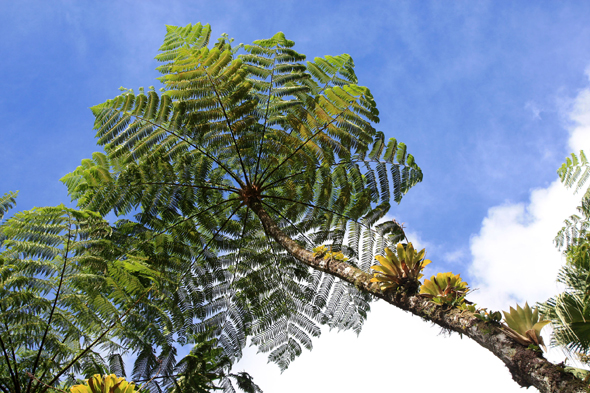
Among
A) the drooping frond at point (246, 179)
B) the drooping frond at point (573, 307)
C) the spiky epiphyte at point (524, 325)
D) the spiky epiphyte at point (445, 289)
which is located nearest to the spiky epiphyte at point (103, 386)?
the drooping frond at point (246, 179)

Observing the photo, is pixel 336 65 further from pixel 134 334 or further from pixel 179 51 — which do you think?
pixel 134 334

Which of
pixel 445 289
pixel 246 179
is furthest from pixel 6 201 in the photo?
pixel 445 289

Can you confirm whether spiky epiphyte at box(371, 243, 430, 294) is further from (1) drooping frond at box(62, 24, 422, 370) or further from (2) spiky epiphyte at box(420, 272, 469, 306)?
(1) drooping frond at box(62, 24, 422, 370)

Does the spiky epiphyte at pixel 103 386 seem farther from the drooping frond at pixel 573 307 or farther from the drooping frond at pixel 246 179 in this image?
the drooping frond at pixel 573 307

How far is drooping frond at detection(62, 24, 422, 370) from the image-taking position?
3873 mm

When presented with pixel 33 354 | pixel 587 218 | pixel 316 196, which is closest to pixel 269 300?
pixel 316 196

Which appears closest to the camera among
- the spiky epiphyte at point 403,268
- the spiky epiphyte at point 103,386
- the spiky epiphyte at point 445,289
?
the spiky epiphyte at point 445,289

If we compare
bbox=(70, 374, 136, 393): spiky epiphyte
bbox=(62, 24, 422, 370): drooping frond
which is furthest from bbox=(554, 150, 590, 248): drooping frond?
bbox=(70, 374, 136, 393): spiky epiphyte

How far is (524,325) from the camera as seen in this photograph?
1.50 metres

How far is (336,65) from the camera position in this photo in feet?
14.6

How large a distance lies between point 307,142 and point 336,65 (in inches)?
43.9

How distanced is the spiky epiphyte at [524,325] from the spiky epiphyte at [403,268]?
1.66 ft

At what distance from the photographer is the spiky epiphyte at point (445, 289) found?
181 centimetres

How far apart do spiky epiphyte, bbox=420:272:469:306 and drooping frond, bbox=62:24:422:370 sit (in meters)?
1.73
